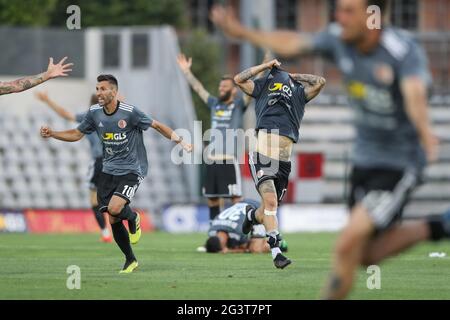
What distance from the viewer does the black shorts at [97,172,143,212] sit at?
Result: 14.6m

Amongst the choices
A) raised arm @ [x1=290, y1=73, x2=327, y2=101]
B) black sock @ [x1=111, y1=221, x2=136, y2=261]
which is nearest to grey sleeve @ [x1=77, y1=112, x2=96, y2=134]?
black sock @ [x1=111, y1=221, x2=136, y2=261]

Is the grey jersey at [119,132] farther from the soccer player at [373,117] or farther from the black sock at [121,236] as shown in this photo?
the soccer player at [373,117]

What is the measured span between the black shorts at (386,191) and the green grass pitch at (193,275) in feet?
7.44

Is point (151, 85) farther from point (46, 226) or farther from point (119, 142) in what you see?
point (119, 142)

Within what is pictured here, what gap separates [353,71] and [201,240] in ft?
44.7

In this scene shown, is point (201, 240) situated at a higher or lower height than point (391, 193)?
lower

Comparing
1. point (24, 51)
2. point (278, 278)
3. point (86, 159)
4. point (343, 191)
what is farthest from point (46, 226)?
point (278, 278)

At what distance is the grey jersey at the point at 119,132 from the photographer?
576 inches

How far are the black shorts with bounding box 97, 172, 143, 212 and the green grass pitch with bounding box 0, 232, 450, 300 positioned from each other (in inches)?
35.5

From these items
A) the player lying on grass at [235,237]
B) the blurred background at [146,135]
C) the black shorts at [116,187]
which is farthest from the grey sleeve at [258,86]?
the blurred background at [146,135]

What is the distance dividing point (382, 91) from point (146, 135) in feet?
75.5

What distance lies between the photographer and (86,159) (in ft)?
104

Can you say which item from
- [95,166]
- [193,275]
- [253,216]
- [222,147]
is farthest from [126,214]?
[95,166]

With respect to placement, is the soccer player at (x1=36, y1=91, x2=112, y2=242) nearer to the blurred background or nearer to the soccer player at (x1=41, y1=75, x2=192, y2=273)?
the blurred background
